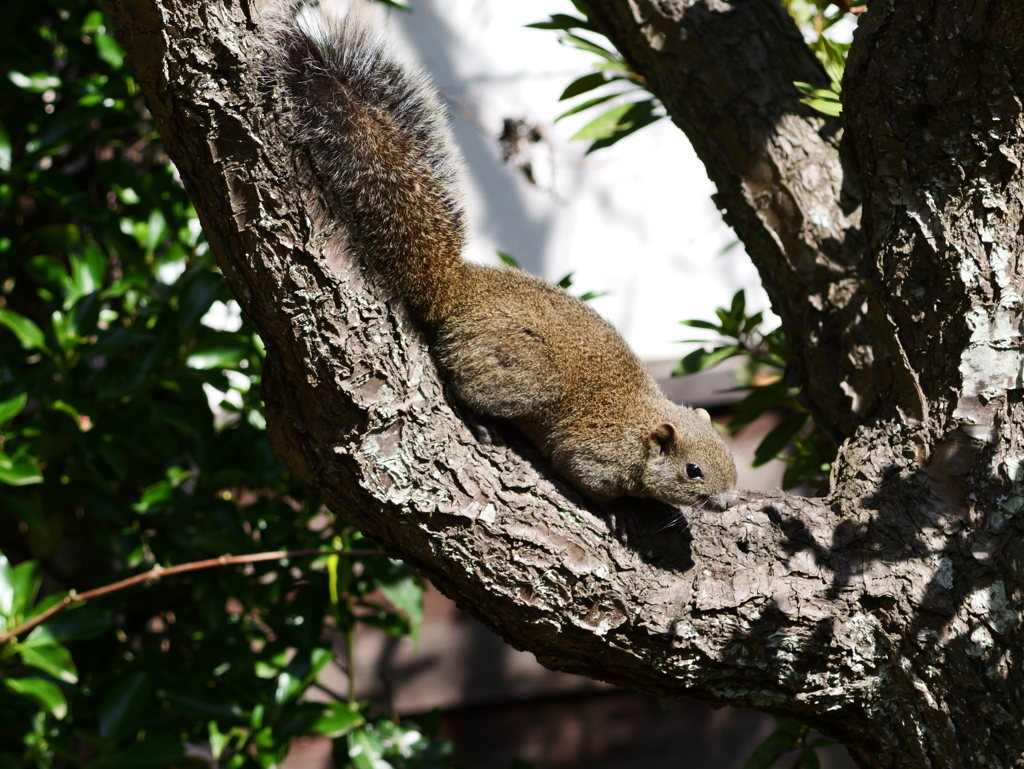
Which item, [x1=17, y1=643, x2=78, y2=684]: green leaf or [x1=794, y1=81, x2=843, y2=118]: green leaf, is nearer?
[x1=794, y1=81, x2=843, y2=118]: green leaf

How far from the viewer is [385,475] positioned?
127cm

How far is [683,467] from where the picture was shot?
207 cm

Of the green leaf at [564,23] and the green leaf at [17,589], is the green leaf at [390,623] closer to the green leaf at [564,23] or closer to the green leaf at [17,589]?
the green leaf at [17,589]

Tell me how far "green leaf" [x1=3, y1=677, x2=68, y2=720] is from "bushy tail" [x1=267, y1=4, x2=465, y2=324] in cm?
120

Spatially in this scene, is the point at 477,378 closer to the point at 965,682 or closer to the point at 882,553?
the point at 882,553

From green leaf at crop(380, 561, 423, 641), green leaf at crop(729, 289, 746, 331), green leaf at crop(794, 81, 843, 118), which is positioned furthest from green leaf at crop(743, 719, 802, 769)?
green leaf at crop(794, 81, 843, 118)

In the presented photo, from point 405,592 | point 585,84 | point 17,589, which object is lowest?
point 17,589

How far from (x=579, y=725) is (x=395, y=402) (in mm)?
2535

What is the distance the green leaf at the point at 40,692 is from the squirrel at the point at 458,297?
3.78 ft

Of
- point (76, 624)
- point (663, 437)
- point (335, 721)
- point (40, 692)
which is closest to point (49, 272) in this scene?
point (76, 624)

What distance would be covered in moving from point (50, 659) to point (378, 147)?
4.44ft

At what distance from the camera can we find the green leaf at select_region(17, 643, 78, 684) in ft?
6.18

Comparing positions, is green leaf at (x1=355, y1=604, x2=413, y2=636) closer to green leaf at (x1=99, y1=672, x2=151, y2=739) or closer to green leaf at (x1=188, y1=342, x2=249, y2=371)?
green leaf at (x1=99, y1=672, x2=151, y2=739)

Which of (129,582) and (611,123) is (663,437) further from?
(129,582)
